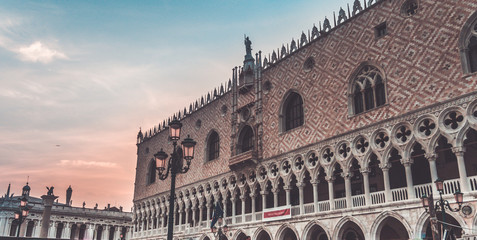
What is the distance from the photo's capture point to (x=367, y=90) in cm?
1703

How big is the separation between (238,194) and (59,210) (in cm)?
2924

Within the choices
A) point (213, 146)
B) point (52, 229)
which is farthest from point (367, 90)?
point (52, 229)

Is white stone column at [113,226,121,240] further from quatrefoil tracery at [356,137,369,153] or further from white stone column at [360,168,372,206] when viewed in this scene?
white stone column at [360,168,372,206]

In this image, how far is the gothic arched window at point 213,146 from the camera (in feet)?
85.8

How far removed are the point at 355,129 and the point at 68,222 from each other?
126 ft

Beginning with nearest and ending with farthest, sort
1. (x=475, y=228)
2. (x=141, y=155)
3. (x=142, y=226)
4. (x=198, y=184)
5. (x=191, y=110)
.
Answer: (x=475, y=228) < (x=198, y=184) < (x=191, y=110) < (x=142, y=226) < (x=141, y=155)

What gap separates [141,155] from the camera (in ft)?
115

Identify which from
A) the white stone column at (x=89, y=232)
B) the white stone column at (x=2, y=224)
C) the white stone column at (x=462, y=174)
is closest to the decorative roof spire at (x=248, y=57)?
the white stone column at (x=462, y=174)

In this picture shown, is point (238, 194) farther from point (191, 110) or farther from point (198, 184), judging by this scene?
point (191, 110)

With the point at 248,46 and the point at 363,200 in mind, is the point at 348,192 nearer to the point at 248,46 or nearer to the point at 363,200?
the point at 363,200

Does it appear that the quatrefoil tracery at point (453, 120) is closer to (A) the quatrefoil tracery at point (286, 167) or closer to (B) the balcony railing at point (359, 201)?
(B) the balcony railing at point (359, 201)

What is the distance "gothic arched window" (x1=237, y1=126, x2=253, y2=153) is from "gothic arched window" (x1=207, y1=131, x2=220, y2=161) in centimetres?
270

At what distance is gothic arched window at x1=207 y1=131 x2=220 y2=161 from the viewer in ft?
85.8

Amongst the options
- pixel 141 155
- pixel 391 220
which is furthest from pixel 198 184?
pixel 391 220
